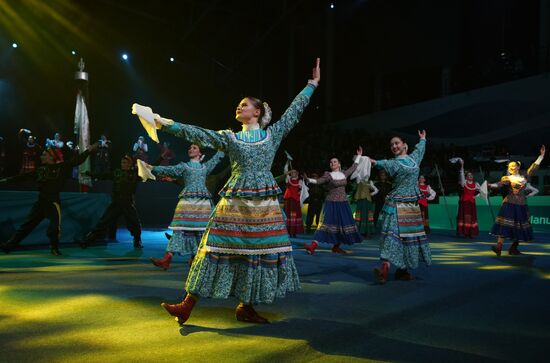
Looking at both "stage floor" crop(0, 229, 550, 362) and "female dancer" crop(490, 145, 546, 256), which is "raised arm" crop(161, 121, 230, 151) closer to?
"stage floor" crop(0, 229, 550, 362)

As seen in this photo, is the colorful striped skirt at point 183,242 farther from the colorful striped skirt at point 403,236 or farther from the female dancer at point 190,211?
the colorful striped skirt at point 403,236

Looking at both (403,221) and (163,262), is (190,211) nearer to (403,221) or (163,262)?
(163,262)

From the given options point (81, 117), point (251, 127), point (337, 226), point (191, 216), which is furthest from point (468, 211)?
point (251, 127)

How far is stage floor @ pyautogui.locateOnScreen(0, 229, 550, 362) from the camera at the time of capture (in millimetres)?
3033

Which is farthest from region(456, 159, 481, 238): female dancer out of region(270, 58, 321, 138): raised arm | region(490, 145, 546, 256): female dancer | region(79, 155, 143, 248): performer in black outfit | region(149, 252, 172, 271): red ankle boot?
region(270, 58, 321, 138): raised arm

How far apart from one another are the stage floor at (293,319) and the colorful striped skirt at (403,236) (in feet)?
0.92

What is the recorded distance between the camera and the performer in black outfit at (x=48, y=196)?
801cm

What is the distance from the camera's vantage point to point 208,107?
20.2 m

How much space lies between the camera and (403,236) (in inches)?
223

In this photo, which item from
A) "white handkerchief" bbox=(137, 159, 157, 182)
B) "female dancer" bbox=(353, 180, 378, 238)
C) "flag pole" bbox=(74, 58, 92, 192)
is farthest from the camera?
"female dancer" bbox=(353, 180, 378, 238)

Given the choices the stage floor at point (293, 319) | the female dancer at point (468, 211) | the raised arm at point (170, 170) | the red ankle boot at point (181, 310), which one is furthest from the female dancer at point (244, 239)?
the female dancer at point (468, 211)

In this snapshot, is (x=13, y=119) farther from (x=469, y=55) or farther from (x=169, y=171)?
(x=469, y=55)

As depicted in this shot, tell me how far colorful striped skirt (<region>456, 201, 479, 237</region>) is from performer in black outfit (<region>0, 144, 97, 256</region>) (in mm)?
9669

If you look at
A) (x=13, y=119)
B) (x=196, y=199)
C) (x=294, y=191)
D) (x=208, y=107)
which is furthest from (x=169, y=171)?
(x=208, y=107)
